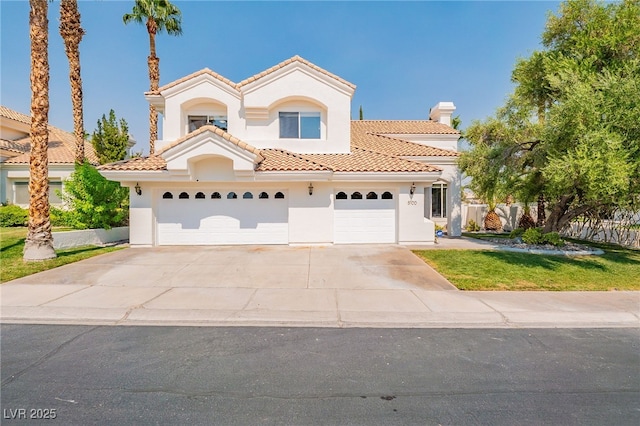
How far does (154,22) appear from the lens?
65.1ft

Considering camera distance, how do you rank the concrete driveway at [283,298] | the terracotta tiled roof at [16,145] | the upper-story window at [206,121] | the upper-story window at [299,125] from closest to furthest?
1. the concrete driveway at [283,298]
2. the upper-story window at [299,125]
3. the upper-story window at [206,121]
4. the terracotta tiled roof at [16,145]

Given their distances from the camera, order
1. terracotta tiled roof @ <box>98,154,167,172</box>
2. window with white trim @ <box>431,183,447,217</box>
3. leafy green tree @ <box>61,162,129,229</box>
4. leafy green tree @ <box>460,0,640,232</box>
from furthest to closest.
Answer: window with white trim @ <box>431,183,447,217</box> → leafy green tree @ <box>61,162,129,229</box> → terracotta tiled roof @ <box>98,154,167,172</box> → leafy green tree @ <box>460,0,640,232</box>

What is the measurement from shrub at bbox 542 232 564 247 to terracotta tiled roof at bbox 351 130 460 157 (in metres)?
5.64

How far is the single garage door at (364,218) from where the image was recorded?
1359 cm

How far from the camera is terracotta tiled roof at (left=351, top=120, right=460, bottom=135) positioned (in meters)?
19.9

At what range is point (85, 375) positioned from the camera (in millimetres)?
4012

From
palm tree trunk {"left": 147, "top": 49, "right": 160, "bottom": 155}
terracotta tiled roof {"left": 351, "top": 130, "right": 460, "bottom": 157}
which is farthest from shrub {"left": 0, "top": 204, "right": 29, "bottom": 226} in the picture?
terracotta tiled roof {"left": 351, "top": 130, "right": 460, "bottom": 157}

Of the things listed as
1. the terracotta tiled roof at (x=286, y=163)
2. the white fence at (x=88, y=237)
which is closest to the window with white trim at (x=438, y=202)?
the terracotta tiled roof at (x=286, y=163)

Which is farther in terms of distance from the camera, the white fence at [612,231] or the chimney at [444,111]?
the chimney at [444,111]

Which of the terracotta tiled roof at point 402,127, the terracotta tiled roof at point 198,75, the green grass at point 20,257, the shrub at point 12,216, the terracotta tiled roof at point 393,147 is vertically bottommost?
the green grass at point 20,257

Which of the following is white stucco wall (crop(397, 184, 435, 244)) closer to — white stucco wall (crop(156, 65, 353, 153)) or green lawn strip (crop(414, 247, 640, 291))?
green lawn strip (crop(414, 247, 640, 291))

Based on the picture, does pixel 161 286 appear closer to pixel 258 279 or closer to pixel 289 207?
pixel 258 279

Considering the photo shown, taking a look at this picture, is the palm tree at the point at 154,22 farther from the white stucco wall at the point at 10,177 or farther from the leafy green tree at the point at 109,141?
the white stucco wall at the point at 10,177

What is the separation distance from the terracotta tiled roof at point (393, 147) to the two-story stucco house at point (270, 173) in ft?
6.91
